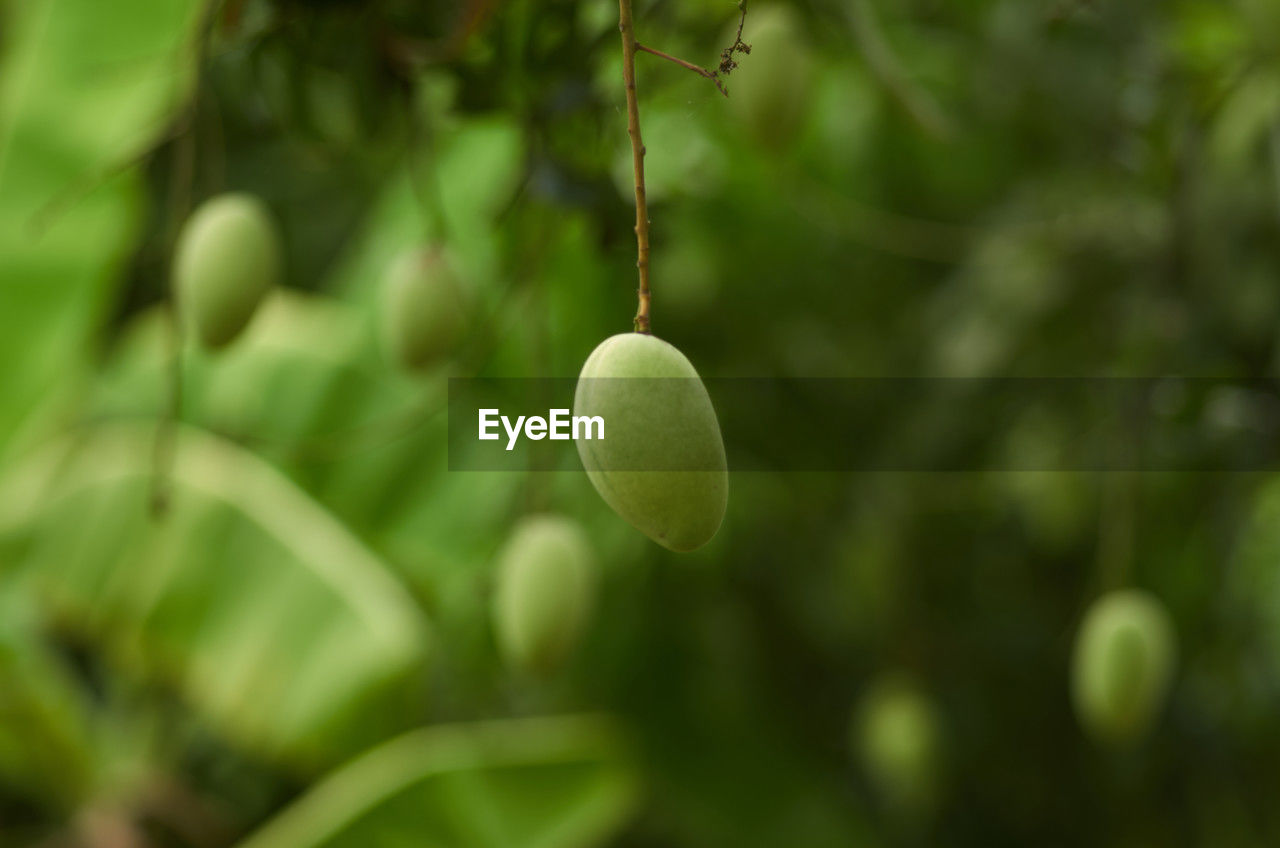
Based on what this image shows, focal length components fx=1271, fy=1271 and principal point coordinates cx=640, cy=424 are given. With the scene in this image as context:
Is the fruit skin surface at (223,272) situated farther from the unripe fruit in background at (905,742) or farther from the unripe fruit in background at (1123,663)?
the unripe fruit in background at (905,742)

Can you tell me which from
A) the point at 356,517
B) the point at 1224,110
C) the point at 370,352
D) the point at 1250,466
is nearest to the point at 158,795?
the point at 356,517

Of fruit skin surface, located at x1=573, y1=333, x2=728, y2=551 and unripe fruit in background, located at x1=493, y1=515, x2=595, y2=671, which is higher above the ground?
unripe fruit in background, located at x1=493, y1=515, x2=595, y2=671

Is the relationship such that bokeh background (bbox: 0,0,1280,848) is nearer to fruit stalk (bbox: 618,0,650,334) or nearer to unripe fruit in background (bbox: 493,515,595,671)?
unripe fruit in background (bbox: 493,515,595,671)

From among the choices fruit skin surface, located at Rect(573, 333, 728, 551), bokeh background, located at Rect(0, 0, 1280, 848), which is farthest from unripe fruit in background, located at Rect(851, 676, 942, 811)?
fruit skin surface, located at Rect(573, 333, 728, 551)

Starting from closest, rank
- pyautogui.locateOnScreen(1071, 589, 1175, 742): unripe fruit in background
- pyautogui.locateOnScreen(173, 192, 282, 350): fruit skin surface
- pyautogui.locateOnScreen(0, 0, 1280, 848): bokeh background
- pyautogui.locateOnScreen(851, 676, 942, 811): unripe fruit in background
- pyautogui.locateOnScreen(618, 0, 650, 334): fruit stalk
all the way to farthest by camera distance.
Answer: pyautogui.locateOnScreen(618, 0, 650, 334): fruit stalk < pyautogui.locateOnScreen(173, 192, 282, 350): fruit skin surface < pyautogui.locateOnScreen(1071, 589, 1175, 742): unripe fruit in background < pyautogui.locateOnScreen(0, 0, 1280, 848): bokeh background < pyautogui.locateOnScreen(851, 676, 942, 811): unripe fruit in background

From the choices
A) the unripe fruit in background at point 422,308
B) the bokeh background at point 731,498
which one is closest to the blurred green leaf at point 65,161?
the bokeh background at point 731,498

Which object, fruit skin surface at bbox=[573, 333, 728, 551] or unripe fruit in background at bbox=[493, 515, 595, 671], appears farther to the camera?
unripe fruit in background at bbox=[493, 515, 595, 671]

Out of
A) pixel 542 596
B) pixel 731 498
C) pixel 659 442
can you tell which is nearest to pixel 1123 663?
pixel 542 596

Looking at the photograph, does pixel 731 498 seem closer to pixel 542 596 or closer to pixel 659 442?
pixel 542 596
